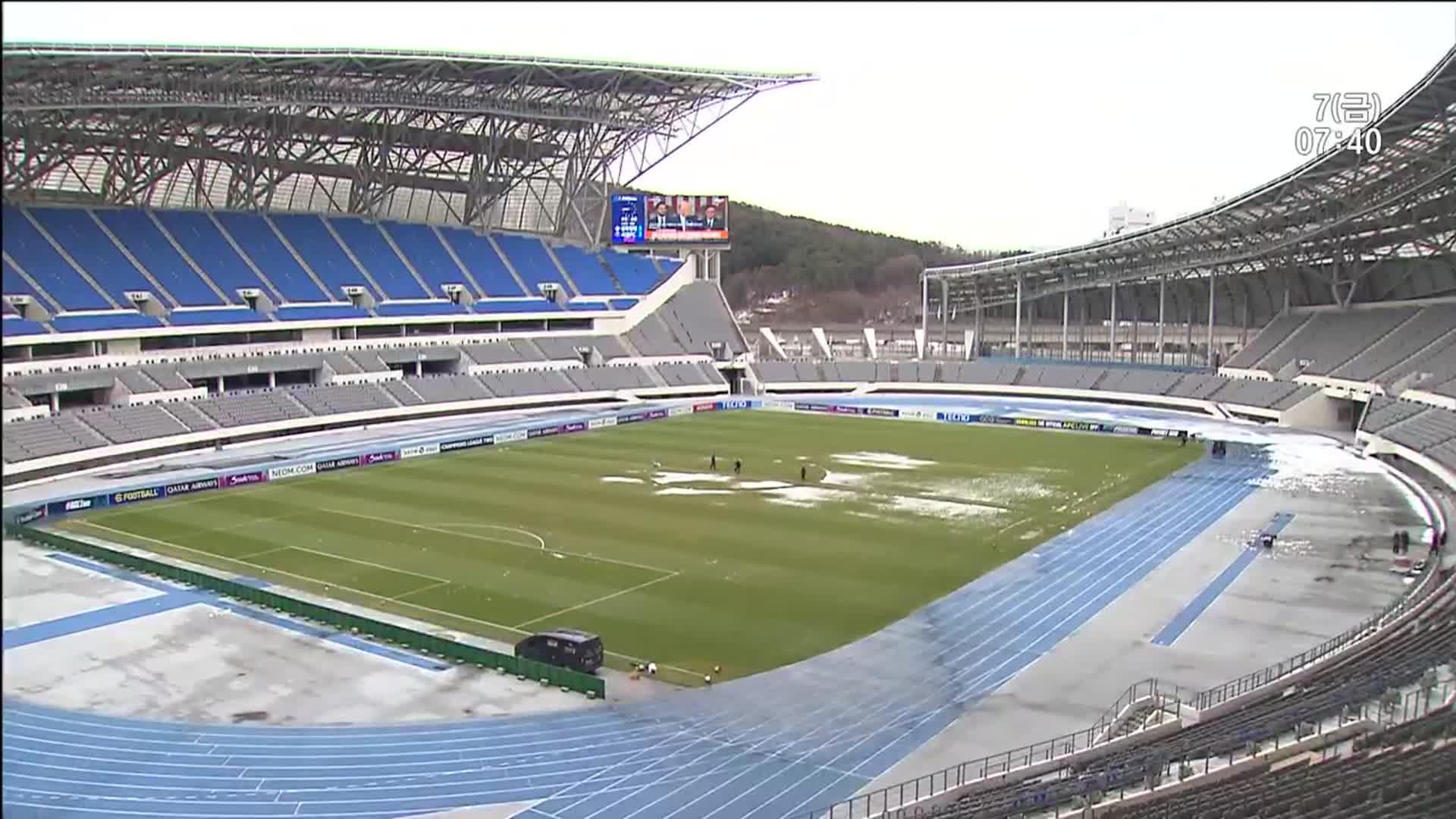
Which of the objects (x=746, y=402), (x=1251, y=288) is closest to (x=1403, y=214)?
(x=1251, y=288)

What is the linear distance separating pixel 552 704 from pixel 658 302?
64469 millimetres

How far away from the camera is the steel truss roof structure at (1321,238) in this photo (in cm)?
4512

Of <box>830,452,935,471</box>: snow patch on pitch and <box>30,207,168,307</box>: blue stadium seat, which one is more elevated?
<box>30,207,168,307</box>: blue stadium seat

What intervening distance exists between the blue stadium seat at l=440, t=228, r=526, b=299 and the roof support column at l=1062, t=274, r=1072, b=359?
36976mm

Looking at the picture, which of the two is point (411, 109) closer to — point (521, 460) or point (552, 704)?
point (521, 460)

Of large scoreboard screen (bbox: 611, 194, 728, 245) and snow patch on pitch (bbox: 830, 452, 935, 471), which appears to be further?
large scoreboard screen (bbox: 611, 194, 728, 245)

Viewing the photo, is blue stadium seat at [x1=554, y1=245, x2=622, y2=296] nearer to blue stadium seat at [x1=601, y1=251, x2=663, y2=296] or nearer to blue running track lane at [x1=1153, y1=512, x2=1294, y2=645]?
blue stadium seat at [x1=601, y1=251, x2=663, y2=296]

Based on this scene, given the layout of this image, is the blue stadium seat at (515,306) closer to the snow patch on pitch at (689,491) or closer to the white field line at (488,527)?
the snow patch on pitch at (689,491)

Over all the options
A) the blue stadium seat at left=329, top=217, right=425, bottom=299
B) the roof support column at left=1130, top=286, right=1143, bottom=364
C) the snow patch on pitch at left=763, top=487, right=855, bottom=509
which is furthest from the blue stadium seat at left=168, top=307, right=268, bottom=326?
the roof support column at left=1130, top=286, right=1143, bottom=364

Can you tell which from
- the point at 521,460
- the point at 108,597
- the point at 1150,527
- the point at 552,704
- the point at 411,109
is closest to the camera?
the point at 552,704

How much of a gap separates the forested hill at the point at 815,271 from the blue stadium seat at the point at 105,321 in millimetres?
75968

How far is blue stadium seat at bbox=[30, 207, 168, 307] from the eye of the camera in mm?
56375

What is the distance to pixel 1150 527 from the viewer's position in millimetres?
35781

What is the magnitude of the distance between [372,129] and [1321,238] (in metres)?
54.2
